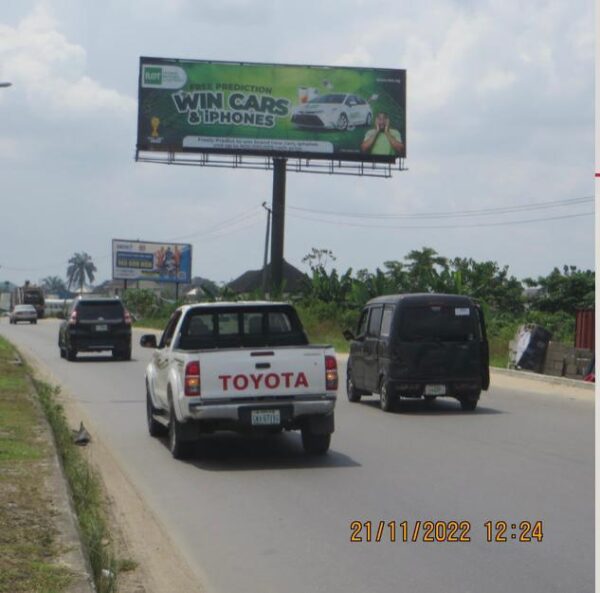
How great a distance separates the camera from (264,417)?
13.0 meters

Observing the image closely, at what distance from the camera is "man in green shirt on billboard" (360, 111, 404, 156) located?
57000mm

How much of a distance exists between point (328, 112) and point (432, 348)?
38832mm

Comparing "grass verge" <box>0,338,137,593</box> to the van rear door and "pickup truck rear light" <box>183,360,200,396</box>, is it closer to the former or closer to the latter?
"pickup truck rear light" <box>183,360,200,396</box>

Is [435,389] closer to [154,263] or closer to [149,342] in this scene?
[149,342]

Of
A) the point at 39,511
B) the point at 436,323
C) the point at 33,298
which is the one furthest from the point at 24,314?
the point at 39,511

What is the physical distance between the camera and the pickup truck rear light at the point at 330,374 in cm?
1306

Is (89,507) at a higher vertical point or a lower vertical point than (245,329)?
lower

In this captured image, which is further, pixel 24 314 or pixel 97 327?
pixel 24 314

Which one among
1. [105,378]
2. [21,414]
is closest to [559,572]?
[21,414]

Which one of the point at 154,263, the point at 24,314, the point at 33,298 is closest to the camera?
the point at 24,314

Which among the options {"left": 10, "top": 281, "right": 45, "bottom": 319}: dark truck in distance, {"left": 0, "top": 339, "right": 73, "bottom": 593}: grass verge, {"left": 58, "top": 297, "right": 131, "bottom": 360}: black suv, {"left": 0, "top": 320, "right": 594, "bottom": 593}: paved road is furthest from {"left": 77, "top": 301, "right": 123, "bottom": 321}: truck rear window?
{"left": 10, "top": 281, "right": 45, "bottom": 319}: dark truck in distance

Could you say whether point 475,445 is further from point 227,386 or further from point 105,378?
point 105,378
